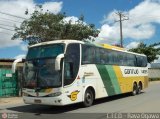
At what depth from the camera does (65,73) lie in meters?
15.6

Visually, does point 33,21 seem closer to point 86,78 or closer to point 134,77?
point 134,77

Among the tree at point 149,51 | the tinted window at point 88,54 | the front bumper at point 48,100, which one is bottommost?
the front bumper at point 48,100

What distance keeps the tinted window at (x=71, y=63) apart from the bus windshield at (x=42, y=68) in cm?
38

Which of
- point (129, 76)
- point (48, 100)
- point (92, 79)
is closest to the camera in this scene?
point (48, 100)

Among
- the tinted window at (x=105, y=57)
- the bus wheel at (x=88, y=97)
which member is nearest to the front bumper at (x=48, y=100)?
the bus wheel at (x=88, y=97)

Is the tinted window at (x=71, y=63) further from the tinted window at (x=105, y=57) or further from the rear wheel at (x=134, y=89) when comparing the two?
the rear wheel at (x=134, y=89)

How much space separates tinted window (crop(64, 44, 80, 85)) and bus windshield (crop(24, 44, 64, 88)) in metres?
0.38

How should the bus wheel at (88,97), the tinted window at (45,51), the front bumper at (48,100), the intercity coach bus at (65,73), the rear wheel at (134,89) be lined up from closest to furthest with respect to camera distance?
the front bumper at (48,100)
the intercity coach bus at (65,73)
the tinted window at (45,51)
the bus wheel at (88,97)
the rear wheel at (134,89)

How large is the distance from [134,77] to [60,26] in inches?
486

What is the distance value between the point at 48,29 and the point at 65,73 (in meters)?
18.8

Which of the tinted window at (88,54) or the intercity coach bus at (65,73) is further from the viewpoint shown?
the tinted window at (88,54)

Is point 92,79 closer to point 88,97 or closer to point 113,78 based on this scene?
point 88,97

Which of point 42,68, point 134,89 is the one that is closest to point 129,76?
point 134,89

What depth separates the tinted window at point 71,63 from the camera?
15719 millimetres
